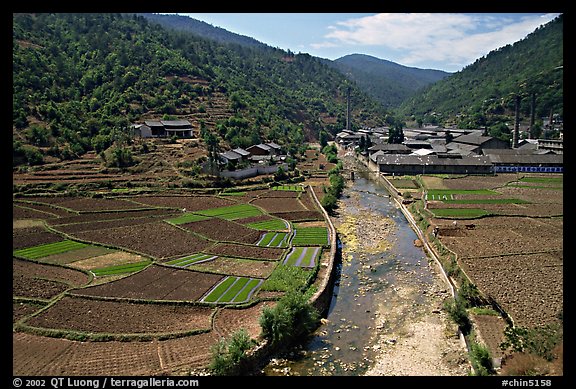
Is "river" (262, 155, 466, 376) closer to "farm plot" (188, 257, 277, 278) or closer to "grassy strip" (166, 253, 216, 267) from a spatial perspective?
"farm plot" (188, 257, 277, 278)

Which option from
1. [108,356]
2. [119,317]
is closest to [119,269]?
[119,317]

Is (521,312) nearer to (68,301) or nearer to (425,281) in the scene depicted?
(425,281)

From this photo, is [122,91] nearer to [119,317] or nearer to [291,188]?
[291,188]

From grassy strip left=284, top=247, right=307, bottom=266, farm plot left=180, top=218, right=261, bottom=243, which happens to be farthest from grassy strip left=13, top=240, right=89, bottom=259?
grassy strip left=284, top=247, right=307, bottom=266

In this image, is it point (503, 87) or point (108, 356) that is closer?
point (108, 356)

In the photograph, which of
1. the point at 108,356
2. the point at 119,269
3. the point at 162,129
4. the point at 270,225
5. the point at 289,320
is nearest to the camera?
the point at 108,356

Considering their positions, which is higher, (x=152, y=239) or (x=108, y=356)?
(x=152, y=239)
